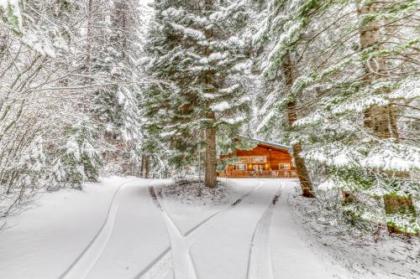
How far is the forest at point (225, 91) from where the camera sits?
13.1ft

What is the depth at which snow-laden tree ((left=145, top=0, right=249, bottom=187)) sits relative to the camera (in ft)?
35.0

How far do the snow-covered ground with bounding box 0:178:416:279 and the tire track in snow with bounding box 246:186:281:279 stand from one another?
0.7 inches

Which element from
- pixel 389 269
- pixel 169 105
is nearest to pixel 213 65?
pixel 169 105

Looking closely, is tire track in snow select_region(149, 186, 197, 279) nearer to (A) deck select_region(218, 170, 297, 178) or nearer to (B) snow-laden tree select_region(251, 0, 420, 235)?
(B) snow-laden tree select_region(251, 0, 420, 235)

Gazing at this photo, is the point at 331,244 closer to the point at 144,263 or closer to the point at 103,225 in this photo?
the point at 144,263

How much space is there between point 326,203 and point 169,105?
338 inches

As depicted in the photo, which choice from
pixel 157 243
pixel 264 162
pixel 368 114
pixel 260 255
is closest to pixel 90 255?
pixel 157 243

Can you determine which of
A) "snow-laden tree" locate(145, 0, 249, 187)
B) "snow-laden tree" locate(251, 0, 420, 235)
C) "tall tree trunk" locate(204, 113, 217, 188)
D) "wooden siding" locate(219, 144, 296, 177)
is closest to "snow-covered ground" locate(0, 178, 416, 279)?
"snow-laden tree" locate(251, 0, 420, 235)

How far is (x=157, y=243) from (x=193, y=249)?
902 millimetres

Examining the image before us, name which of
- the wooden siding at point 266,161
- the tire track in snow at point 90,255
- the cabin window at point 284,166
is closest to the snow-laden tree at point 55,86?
the tire track in snow at point 90,255

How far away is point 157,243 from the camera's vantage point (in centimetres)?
550

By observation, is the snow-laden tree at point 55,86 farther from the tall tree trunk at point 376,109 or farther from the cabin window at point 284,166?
the cabin window at point 284,166

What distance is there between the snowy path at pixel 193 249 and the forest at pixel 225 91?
171 cm

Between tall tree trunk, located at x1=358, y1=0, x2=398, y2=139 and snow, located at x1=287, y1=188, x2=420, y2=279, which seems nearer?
snow, located at x1=287, y1=188, x2=420, y2=279
